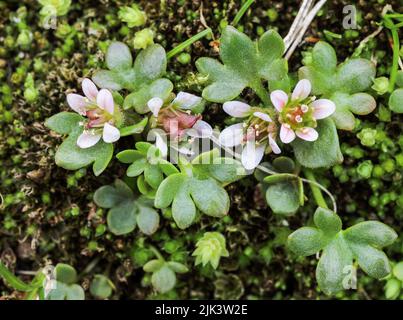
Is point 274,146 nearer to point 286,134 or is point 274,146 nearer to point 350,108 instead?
point 286,134

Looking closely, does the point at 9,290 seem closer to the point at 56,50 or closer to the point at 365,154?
the point at 56,50

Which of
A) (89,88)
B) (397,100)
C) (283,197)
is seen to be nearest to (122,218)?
(89,88)

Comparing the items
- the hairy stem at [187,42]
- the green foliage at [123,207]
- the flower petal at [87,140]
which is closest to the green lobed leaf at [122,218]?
the green foliage at [123,207]

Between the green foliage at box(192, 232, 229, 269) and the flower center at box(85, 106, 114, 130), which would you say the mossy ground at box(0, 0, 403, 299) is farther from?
the flower center at box(85, 106, 114, 130)

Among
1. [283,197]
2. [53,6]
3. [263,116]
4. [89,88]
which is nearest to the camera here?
[263,116]

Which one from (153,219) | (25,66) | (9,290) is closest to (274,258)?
(153,219)

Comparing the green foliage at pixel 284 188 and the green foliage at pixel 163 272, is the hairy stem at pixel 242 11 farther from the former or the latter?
the green foliage at pixel 163 272

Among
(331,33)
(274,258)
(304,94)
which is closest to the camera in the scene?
(304,94)

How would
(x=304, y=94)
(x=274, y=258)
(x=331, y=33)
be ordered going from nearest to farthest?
(x=304, y=94), (x=331, y=33), (x=274, y=258)
